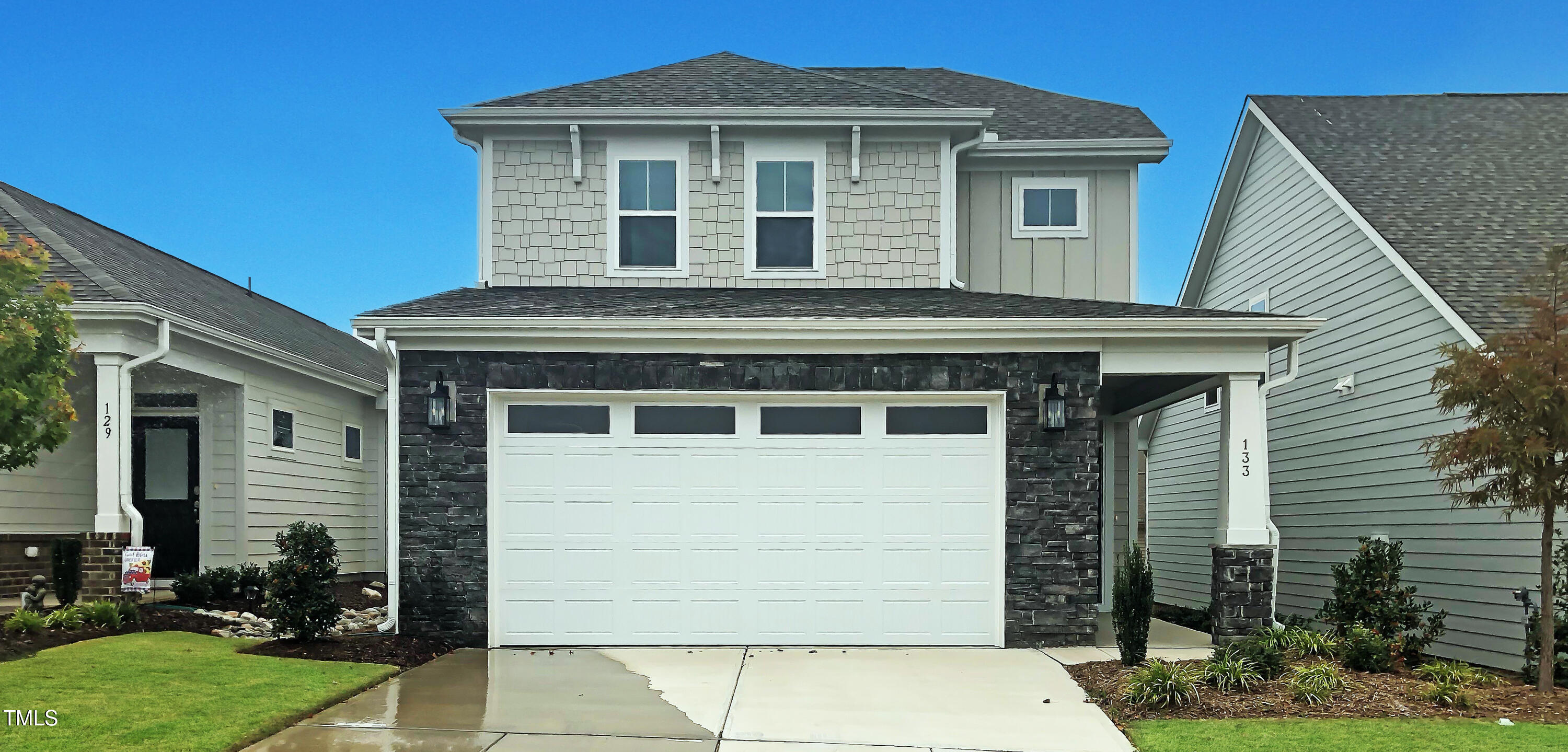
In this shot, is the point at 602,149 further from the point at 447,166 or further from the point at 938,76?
the point at 447,166

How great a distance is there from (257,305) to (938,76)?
1039 cm

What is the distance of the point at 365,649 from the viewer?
883cm

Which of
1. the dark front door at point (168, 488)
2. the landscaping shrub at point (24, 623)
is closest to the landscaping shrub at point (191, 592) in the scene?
the dark front door at point (168, 488)

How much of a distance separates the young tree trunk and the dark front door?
1304 cm

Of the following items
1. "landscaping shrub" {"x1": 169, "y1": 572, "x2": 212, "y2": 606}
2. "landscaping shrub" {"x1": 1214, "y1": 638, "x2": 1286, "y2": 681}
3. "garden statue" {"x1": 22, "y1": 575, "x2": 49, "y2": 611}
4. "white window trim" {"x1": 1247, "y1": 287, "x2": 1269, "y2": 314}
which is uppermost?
"white window trim" {"x1": 1247, "y1": 287, "x2": 1269, "y2": 314}

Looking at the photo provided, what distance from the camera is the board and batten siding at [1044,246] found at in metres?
12.4

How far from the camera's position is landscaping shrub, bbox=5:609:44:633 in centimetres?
847

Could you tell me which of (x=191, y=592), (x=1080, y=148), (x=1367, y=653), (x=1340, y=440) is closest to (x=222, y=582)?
(x=191, y=592)

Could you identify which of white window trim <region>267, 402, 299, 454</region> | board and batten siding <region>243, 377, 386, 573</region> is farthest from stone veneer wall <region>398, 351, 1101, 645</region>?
white window trim <region>267, 402, 299, 454</region>

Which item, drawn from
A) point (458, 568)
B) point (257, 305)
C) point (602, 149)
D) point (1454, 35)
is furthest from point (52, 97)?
point (1454, 35)

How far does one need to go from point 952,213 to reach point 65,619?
29.2 ft

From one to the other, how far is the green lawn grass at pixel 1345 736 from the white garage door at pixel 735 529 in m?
3.07

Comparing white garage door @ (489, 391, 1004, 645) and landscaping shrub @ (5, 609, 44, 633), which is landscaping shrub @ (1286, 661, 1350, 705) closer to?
white garage door @ (489, 391, 1004, 645)

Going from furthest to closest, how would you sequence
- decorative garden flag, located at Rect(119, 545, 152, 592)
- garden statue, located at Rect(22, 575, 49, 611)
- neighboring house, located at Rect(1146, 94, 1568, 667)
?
neighboring house, located at Rect(1146, 94, 1568, 667)
decorative garden flag, located at Rect(119, 545, 152, 592)
garden statue, located at Rect(22, 575, 49, 611)
